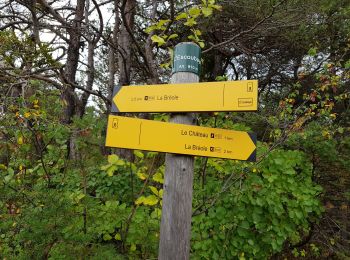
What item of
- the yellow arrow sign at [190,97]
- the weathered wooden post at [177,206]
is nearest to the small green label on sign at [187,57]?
the weathered wooden post at [177,206]

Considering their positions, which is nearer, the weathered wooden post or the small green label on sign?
the weathered wooden post

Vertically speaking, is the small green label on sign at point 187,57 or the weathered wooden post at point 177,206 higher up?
the small green label on sign at point 187,57

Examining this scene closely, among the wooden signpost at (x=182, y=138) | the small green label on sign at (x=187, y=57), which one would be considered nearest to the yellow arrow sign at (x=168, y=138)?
the wooden signpost at (x=182, y=138)

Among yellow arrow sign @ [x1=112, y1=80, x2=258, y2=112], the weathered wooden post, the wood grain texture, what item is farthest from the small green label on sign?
the wood grain texture

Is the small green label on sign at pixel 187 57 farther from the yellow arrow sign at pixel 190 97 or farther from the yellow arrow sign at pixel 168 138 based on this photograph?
the yellow arrow sign at pixel 168 138

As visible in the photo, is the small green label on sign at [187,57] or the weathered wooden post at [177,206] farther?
the small green label on sign at [187,57]

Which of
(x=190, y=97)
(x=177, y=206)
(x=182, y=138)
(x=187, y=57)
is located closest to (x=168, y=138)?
(x=182, y=138)

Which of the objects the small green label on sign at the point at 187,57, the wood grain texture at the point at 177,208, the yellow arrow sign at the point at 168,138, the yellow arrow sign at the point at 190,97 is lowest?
the wood grain texture at the point at 177,208

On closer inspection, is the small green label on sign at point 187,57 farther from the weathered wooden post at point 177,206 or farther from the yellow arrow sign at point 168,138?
the yellow arrow sign at point 168,138

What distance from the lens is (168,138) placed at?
1640mm

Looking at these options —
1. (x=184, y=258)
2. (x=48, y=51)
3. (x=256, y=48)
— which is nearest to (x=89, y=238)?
(x=184, y=258)

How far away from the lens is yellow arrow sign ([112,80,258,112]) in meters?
1.60

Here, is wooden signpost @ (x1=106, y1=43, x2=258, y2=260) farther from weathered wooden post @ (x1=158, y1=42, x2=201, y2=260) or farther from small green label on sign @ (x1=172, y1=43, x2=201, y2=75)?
small green label on sign @ (x1=172, y1=43, x2=201, y2=75)

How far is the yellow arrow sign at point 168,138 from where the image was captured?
1.63 metres
